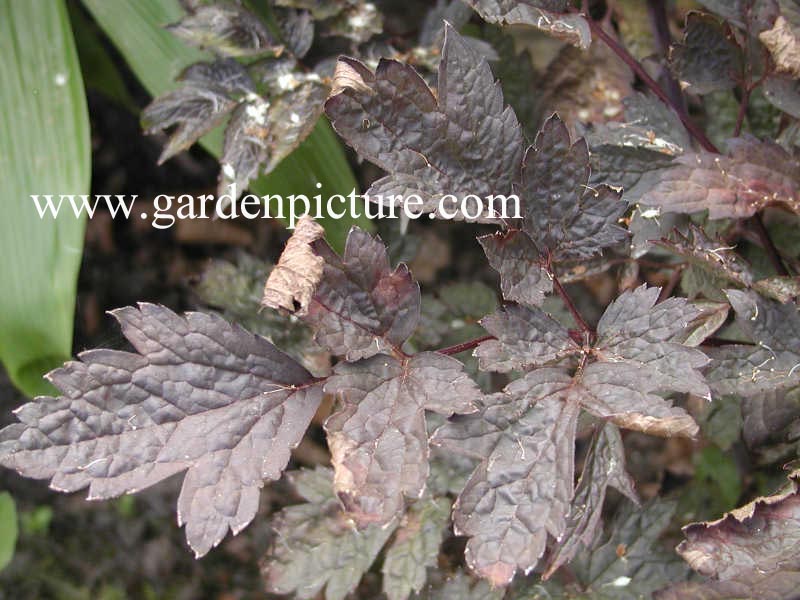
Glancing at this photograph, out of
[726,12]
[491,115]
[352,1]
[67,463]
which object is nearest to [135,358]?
[67,463]

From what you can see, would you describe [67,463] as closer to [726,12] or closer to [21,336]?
[21,336]

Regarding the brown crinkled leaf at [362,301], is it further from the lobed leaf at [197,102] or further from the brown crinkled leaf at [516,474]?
the lobed leaf at [197,102]

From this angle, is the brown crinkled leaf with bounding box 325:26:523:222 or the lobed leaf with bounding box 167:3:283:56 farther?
the lobed leaf with bounding box 167:3:283:56

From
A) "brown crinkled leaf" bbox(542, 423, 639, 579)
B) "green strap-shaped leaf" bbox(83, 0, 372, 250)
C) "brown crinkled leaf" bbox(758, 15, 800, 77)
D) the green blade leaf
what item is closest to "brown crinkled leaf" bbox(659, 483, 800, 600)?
"brown crinkled leaf" bbox(542, 423, 639, 579)

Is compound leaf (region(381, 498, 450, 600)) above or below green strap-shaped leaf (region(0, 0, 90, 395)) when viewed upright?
below

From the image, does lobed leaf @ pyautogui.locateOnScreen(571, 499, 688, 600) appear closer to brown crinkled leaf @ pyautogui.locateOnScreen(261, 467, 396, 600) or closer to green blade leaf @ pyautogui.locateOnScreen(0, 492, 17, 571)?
brown crinkled leaf @ pyautogui.locateOnScreen(261, 467, 396, 600)

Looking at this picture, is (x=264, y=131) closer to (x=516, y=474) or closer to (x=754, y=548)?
(x=516, y=474)

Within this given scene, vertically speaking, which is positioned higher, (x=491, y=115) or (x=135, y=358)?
(x=491, y=115)
